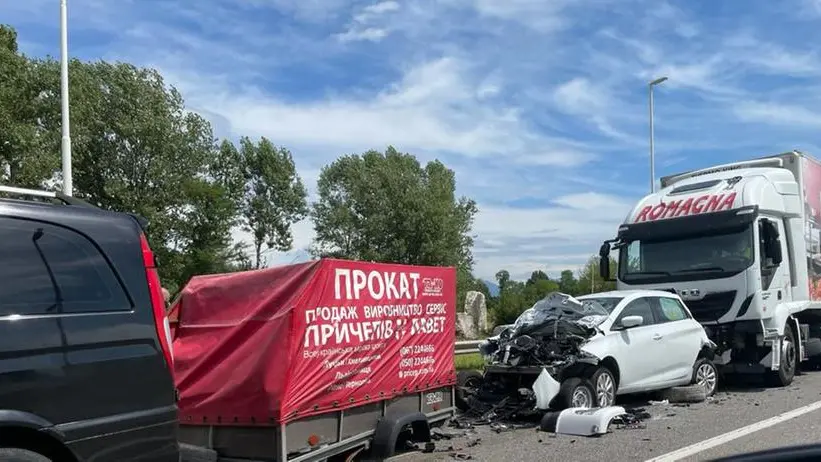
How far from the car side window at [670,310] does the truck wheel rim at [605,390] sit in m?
1.84

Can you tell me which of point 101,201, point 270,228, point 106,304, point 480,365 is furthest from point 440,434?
point 270,228

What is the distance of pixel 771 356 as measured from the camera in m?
12.4

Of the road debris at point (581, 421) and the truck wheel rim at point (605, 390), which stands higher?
the truck wheel rim at point (605, 390)

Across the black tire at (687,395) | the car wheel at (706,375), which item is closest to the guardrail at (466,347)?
the car wheel at (706,375)

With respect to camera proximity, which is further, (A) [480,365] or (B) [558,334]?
(A) [480,365]

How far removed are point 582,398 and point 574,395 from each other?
212 mm

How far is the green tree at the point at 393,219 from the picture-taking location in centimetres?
4506

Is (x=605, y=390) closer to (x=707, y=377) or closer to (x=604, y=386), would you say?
(x=604, y=386)

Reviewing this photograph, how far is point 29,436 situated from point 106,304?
2.47 ft

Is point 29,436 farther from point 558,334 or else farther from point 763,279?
point 763,279

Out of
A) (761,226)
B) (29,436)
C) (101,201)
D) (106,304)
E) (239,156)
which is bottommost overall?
(29,436)

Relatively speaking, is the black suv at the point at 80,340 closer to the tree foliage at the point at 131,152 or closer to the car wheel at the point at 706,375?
the car wheel at the point at 706,375

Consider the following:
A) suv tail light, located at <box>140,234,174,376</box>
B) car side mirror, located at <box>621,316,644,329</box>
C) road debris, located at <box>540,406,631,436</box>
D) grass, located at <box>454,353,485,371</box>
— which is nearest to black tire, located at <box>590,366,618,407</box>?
road debris, located at <box>540,406,631,436</box>

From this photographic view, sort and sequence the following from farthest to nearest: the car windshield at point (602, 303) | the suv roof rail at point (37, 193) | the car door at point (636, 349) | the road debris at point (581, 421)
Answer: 1. the car windshield at point (602, 303)
2. the car door at point (636, 349)
3. the road debris at point (581, 421)
4. the suv roof rail at point (37, 193)
